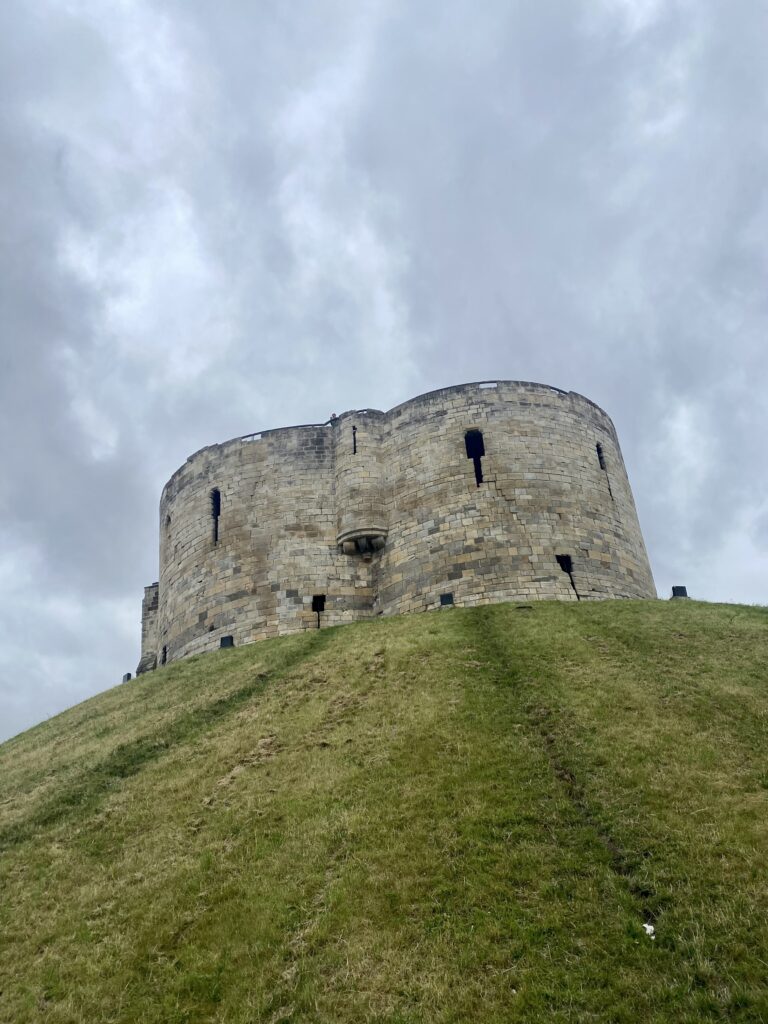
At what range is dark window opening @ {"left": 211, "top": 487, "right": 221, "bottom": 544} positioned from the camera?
89.9ft

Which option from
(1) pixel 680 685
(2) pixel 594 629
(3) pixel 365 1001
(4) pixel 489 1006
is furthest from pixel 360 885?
(2) pixel 594 629

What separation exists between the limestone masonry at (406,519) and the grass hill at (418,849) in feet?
23.1

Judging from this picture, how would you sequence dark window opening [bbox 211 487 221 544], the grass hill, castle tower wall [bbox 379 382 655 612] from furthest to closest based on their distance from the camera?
dark window opening [bbox 211 487 221 544] → castle tower wall [bbox 379 382 655 612] → the grass hill

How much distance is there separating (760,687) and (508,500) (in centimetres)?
1175

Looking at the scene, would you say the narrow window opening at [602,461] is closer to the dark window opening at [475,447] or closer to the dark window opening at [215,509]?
the dark window opening at [475,447]

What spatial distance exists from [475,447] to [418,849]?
17.9 metres

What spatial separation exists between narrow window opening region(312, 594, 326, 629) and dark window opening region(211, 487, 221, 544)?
430cm

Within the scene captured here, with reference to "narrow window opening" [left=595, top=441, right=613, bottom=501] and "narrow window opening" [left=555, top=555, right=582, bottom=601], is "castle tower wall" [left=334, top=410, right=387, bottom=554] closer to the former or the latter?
"narrow window opening" [left=555, top=555, right=582, bottom=601]

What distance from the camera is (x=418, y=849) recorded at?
9516 mm

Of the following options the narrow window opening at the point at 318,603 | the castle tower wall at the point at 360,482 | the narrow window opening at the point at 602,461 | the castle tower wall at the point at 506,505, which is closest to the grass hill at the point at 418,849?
the castle tower wall at the point at 506,505

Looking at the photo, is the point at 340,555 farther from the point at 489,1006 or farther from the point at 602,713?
the point at 489,1006

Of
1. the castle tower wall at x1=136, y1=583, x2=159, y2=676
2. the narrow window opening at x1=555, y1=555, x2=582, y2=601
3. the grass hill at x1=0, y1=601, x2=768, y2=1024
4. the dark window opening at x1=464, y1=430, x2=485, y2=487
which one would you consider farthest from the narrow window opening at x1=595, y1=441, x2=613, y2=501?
the castle tower wall at x1=136, y1=583, x2=159, y2=676

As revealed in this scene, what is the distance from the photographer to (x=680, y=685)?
1416cm

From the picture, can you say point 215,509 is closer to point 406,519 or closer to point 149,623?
point 406,519
